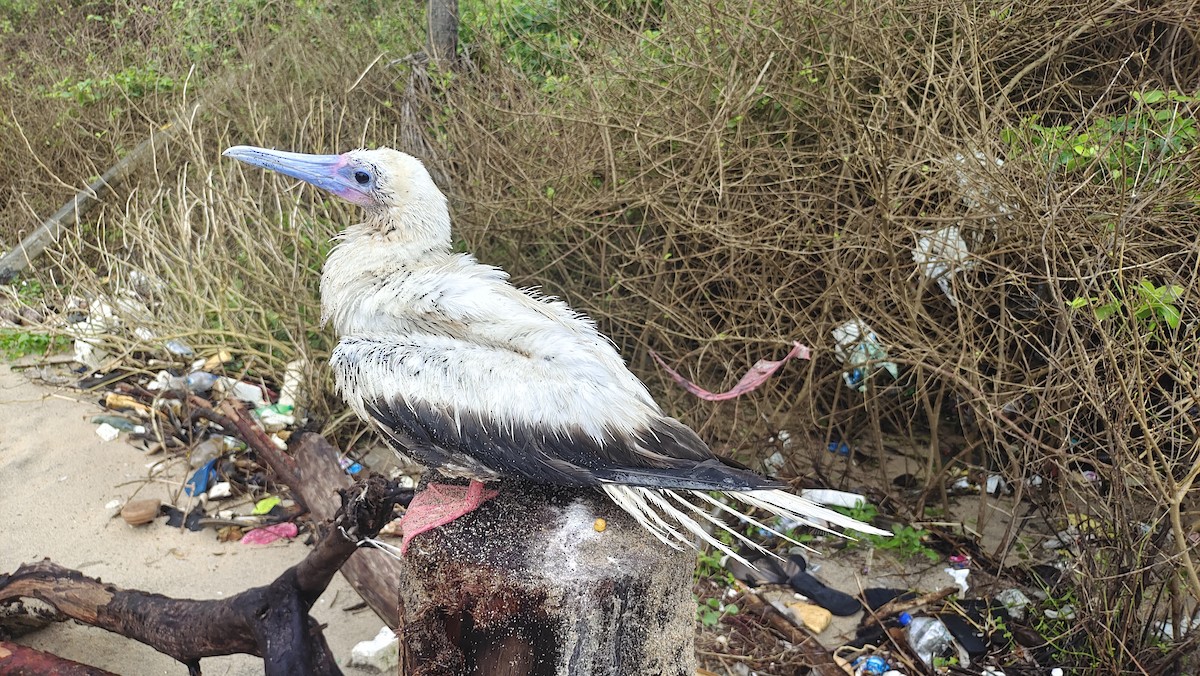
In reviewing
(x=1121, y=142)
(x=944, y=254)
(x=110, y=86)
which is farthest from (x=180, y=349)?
(x=1121, y=142)

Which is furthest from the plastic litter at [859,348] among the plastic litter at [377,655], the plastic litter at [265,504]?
the plastic litter at [265,504]

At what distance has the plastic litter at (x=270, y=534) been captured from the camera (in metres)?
4.27

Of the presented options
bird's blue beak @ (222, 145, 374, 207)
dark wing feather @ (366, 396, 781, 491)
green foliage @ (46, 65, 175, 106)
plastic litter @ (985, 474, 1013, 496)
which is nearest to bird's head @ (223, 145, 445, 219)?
bird's blue beak @ (222, 145, 374, 207)

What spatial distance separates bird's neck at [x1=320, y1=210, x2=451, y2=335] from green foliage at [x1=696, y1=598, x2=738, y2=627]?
1.85 meters

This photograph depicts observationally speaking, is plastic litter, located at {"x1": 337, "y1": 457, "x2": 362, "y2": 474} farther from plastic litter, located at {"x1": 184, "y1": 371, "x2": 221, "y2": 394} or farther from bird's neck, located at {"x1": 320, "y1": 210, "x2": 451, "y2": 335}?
bird's neck, located at {"x1": 320, "y1": 210, "x2": 451, "y2": 335}

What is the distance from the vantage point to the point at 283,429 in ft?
16.7

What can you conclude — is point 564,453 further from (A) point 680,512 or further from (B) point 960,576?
(B) point 960,576

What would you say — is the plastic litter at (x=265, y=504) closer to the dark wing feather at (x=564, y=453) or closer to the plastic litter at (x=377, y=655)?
the plastic litter at (x=377, y=655)

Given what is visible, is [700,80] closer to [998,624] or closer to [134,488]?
[998,624]

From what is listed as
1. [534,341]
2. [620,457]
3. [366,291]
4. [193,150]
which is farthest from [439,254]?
[193,150]

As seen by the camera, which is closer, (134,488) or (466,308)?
(466,308)

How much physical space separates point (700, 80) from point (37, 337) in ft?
16.6

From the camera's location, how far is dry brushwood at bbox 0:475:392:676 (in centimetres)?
274

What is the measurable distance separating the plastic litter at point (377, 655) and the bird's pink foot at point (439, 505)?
112 cm
